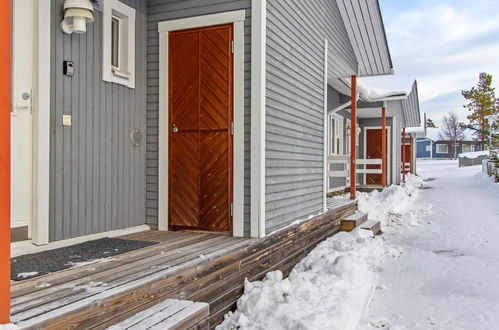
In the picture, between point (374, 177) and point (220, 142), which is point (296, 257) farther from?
point (374, 177)

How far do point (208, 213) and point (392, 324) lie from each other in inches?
74.6

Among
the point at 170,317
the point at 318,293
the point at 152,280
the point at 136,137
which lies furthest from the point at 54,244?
the point at 318,293

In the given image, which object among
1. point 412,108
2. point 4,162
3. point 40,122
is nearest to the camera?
point 4,162

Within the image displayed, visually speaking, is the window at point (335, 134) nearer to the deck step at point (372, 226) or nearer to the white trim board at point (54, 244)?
the deck step at point (372, 226)

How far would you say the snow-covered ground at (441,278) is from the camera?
11.0ft

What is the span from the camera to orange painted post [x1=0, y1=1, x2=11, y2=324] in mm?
1712

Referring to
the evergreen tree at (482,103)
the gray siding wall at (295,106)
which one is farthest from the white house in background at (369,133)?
the evergreen tree at (482,103)

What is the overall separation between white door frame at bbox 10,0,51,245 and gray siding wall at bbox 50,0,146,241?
7 centimetres

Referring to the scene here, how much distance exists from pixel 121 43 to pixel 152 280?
2.59 meters

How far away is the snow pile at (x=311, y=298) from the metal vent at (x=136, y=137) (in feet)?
5.83

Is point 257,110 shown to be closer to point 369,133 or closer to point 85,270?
point 85,270

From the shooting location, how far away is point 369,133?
1548 cm

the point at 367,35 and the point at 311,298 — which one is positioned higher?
the point at 367,35

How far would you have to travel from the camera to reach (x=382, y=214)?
8445 millimetres
